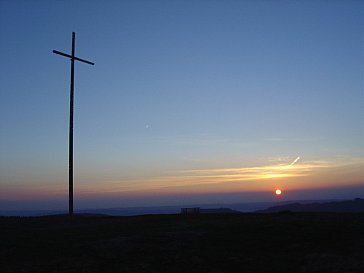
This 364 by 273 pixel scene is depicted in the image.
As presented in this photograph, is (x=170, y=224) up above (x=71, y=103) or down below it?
below

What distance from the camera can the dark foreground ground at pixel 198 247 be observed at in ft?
56.8

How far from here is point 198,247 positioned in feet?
67.0

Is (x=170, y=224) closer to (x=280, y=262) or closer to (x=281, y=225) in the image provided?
(x=281, y=225)

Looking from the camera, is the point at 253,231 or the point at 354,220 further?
the point at 354,220

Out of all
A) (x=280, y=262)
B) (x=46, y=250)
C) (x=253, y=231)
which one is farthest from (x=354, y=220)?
(x=46, y=250)

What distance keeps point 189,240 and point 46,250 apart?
278 inches

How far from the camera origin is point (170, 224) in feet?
92.8

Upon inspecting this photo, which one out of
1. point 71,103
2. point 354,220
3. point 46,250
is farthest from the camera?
point 71,103

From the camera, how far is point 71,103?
34.9 metres

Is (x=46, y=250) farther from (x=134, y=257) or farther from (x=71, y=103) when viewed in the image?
(x=71, y=103)

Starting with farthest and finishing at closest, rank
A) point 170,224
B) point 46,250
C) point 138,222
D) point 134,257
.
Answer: point 138,222, point 170,224, point 46,250, point 134,257

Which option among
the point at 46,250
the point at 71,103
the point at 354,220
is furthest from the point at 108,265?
the point at 71,103

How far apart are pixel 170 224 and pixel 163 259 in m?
9.79

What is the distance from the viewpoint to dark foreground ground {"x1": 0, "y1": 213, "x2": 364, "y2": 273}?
1731 centimetres
